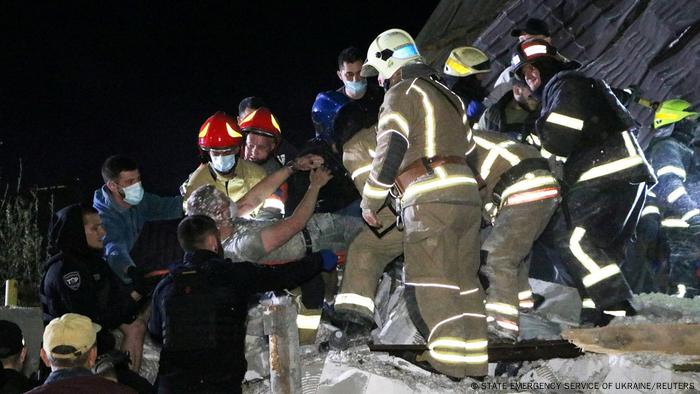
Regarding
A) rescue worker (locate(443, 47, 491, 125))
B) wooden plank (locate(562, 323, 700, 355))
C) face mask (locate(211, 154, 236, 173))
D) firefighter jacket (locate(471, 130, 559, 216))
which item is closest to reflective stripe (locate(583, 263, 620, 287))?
wooden plank (locate(562, 323, 700, 355))

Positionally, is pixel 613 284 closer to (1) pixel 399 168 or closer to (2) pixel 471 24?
(1) pixel 399 168

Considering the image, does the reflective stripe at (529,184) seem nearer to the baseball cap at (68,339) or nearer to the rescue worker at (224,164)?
the rescue worker at (224,164)

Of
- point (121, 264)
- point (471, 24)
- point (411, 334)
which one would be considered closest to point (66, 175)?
point (471, 24)

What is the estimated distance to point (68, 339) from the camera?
3467 mm

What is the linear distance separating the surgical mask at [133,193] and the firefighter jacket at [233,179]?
1.14 ft

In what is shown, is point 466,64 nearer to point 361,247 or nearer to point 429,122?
point 429,122

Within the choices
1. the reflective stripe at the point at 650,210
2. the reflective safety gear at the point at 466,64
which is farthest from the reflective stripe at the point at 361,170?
the reflective stripe at the point at 650,210

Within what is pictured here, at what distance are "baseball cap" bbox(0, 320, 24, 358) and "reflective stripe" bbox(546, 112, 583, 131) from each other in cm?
375

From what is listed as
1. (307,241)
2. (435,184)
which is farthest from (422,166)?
(307,241)

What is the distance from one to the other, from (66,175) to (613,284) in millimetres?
15140

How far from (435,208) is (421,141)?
45 cm

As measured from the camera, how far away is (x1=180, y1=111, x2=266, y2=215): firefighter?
20.5 ft

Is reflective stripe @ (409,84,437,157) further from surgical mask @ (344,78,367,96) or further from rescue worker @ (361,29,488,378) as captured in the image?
surgical mask @ (344,78,367,96)

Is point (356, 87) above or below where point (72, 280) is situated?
above
